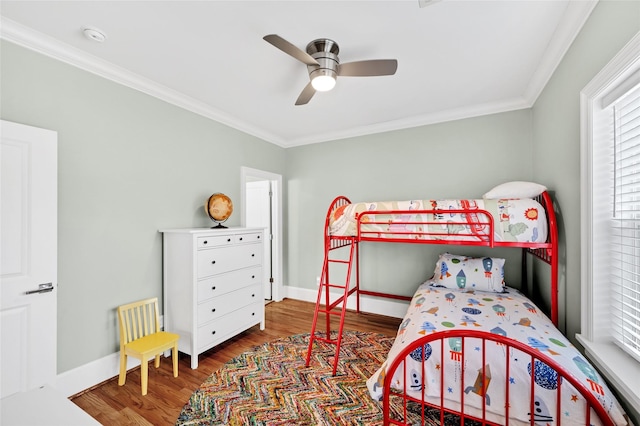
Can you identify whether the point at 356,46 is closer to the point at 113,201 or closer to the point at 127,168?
the point at 127,168

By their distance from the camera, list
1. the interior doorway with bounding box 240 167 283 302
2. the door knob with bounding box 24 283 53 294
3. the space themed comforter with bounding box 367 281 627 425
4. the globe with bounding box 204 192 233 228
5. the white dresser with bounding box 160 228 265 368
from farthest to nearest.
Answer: the interior doorway with bounding box 240 167 283 302
the globe with bounding box 204 192 233 228
the white dresser with bounding box 160 228 265 368
the door knob with bounding box 24 283 53 294
the space themed comforter with bounding box 367 281 627 425

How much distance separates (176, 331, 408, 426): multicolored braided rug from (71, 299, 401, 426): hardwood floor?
0.12 meters

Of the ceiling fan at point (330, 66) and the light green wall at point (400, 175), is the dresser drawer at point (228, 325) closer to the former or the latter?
the light green wall at point (400, 175)

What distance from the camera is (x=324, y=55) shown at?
1996 mm

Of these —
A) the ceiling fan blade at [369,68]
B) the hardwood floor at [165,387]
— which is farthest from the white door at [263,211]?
the ceiling fan blade at [369,68]

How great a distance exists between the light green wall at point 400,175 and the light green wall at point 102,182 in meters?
1.80

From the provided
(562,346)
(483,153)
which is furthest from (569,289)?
(483,153)

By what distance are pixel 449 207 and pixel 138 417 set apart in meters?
2.79

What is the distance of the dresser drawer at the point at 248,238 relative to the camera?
2.98 metres

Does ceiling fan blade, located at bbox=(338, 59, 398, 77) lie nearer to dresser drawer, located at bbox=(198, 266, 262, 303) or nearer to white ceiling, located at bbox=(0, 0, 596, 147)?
white ceiling, located at bbox=(0, 0, 596, 147)

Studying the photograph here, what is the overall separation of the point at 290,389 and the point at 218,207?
6.30ft

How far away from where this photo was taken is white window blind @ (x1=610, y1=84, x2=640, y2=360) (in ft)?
4.45

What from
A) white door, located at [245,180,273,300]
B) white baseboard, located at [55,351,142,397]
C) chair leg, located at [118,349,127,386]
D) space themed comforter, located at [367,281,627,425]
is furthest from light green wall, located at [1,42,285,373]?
space themed comforter, located at [367,281,627,425]

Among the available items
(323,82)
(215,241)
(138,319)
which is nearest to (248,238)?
(215,241)
